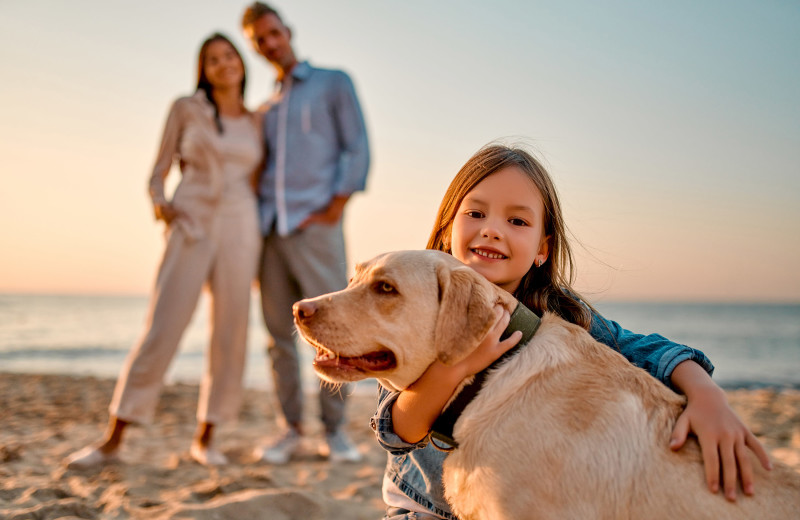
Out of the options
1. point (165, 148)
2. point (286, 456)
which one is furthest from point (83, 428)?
point (165, 148)

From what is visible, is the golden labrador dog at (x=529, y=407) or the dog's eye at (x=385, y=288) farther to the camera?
the dog's eye at (x=385, y=288)

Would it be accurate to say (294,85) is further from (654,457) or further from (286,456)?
(654,457)

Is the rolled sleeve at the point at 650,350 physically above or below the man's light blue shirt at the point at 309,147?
below

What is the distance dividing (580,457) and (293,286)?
362 centimetres

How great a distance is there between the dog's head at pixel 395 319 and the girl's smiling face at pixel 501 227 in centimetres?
47

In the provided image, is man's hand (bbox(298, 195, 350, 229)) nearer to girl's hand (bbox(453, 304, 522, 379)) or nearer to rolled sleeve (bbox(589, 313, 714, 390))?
rolled sleeve (bbox(589, 313, 714, 390))

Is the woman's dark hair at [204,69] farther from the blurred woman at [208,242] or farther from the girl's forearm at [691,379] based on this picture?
the girl's forearm at [691,379]

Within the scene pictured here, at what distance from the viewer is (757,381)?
12844mm

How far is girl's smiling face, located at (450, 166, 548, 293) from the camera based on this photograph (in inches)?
103

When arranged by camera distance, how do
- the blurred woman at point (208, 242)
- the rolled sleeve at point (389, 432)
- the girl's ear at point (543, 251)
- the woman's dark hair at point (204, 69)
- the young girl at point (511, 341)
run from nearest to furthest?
the young girl at point (511, 341) < the rolled sleeve at point (389, 432) < the girl's ear at point (543, 251) < the blurred woman at point (208, 242) < the woman's dark hair at point (204, 69)

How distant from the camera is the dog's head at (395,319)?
6.81ft

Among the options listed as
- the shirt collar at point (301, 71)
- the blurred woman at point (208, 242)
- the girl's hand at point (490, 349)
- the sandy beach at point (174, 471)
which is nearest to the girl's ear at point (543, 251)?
the girl's hand at point (490, 349)

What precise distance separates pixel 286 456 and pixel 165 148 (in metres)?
2.77

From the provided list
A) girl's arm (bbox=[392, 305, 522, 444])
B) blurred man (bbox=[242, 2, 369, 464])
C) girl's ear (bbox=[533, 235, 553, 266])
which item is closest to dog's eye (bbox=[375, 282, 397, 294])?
girl's arm (bbox=[392, 305, 522, 444])
